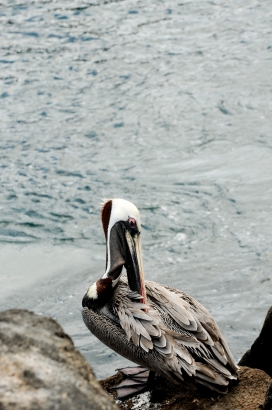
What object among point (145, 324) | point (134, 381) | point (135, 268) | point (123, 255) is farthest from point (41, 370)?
point (123, 255)

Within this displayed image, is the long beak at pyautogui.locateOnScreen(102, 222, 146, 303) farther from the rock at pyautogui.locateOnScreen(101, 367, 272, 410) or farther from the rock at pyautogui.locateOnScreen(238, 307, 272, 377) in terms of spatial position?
the rock at pyautogui.locateOnScreen(238, 307, 272, 377)

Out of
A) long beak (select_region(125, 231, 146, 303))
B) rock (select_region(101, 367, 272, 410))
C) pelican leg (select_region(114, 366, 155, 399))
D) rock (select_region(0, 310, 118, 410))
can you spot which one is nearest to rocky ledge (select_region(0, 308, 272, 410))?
rock (select_region(0, 310, 118, 410))

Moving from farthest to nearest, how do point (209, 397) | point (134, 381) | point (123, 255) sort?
point (123, 255) → point (134, 381) → point (209, 397)

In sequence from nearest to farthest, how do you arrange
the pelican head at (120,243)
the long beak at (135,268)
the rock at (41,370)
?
1. the rock at (41,370)
2. the long beak at (135,268)
3. the pelican head at (120,243)

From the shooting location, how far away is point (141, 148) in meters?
11.9

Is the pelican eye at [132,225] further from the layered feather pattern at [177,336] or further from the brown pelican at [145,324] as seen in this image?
the layered feather pattern at [177,336]

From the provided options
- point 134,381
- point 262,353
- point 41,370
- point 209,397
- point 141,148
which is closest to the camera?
point 41,370

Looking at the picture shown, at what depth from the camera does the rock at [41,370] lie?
85.0 inches

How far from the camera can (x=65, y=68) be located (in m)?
13.8

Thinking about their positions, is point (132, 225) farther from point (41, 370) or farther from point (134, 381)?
point (41, 370)

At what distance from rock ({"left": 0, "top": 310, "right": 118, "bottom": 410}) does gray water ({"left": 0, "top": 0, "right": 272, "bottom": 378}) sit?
218 inches

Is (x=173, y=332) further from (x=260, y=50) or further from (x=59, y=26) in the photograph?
(x=59, y=26)

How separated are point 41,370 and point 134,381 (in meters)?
3.06

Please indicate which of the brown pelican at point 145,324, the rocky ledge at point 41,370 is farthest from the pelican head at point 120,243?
the rocky ledge at point 41,370
